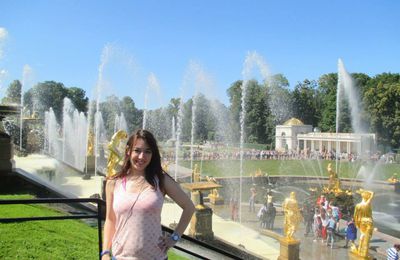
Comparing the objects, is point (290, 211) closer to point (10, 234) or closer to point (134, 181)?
point (10, 234)

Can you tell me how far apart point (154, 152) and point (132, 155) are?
0.52 ft

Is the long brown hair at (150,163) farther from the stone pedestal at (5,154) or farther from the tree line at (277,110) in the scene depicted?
the tree line at (277,110)

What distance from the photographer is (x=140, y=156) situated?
9.54 feet

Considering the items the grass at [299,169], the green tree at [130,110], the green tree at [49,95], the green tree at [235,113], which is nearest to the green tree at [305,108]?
the green tree at [235,113]

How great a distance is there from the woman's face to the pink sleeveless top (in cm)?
21

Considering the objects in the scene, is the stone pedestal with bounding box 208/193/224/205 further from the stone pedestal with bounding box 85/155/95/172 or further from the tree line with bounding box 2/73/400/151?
the tree line with bounding box 2/73/400/151

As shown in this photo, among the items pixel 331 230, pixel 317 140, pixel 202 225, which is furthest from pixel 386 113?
pixel 202 225

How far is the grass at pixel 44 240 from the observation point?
5.87 m

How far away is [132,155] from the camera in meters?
2.93

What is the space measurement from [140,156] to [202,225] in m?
9.06

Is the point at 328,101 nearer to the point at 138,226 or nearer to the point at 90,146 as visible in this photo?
the point at 90,146

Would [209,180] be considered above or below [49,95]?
below

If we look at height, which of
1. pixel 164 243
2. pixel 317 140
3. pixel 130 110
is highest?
pixel 130 110

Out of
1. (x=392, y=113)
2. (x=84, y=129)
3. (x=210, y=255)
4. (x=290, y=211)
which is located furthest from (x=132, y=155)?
(x=392, y=113)
